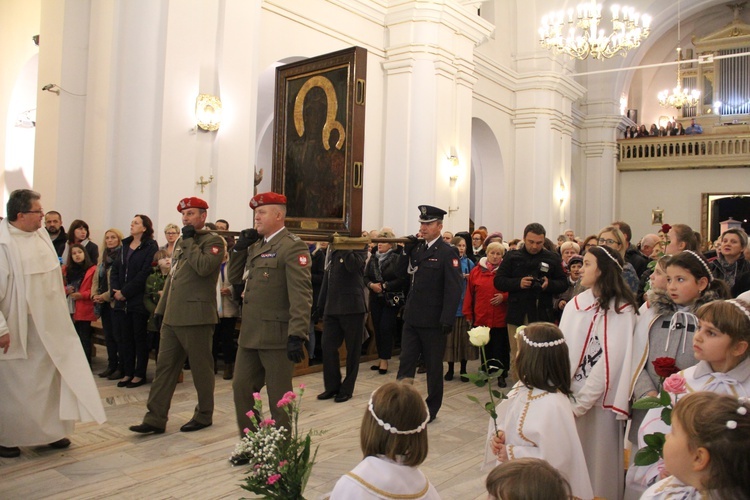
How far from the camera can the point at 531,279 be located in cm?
591

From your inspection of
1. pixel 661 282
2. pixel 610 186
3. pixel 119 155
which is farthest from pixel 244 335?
pixel 610 186

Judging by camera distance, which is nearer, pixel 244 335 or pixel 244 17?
pixel 244 335

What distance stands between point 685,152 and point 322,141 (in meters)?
17.7

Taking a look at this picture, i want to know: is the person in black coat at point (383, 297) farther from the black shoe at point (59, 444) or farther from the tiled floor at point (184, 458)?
the black shoe at point (59, 444)

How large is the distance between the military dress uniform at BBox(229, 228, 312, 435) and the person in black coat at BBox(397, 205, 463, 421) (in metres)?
1.39

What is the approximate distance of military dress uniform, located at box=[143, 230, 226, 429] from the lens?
4574mm

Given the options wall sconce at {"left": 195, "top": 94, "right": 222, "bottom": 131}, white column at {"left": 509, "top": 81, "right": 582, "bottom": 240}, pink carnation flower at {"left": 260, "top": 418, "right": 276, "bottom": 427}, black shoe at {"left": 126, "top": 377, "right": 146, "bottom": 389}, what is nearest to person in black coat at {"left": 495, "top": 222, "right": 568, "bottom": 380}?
black shoe at {"left": 126, "top": 377, "right": 146, "bottom": 389}

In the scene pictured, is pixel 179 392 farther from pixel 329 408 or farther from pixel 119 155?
pixel 119 155

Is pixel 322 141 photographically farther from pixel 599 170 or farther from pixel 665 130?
pixel 665 130

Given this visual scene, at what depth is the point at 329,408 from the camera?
551 centimetres

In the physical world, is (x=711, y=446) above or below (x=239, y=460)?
above

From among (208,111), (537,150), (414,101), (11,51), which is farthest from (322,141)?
(537,150)

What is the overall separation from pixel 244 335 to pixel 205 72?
179 inches

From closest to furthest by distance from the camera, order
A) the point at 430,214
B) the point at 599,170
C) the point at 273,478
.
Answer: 1. the point at 273,478
2. the point at 430,214
3. the point at 599,170
